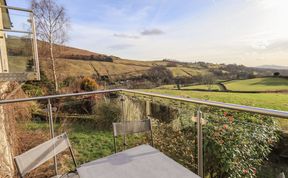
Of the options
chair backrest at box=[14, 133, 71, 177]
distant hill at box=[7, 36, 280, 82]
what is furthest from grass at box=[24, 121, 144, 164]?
distant hill at box=[7, 36, 280, 82]

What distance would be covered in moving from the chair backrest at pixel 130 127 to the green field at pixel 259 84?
1795 centimetres

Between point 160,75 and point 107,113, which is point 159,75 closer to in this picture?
point 160,75

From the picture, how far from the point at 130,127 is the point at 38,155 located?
93 cm

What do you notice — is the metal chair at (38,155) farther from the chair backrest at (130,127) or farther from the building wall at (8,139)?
the building wall at (8,139)

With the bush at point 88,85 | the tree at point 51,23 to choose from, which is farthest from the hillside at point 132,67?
the bush at point 88,85

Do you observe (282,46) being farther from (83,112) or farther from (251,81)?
(83,112)

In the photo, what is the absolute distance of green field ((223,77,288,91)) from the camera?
1844cm

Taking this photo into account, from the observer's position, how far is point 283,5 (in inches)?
236

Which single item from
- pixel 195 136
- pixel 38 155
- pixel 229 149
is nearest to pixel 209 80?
pixel 229 149

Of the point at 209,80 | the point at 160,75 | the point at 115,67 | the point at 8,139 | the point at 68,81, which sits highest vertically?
the point at 115,67

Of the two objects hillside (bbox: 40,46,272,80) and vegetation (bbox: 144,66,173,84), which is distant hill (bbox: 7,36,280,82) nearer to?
hillside (bbox: 40,46,272,80)

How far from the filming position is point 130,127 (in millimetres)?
2160

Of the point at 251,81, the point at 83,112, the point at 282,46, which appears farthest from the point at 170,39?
the point at 251,81

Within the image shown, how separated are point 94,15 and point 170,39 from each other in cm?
512
